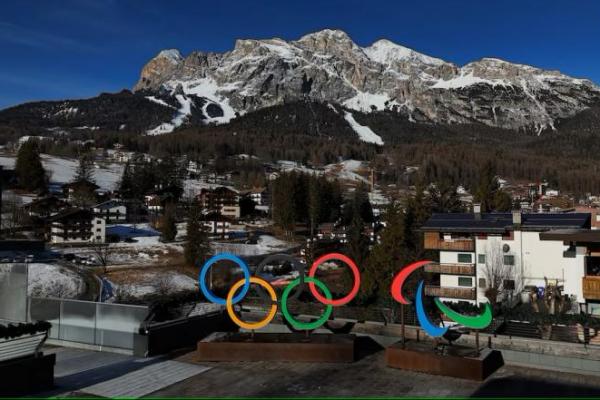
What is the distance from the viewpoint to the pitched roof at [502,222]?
1654 inches

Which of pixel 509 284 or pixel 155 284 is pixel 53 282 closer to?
pixel 155 284

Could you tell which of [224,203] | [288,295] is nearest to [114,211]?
[224,203]

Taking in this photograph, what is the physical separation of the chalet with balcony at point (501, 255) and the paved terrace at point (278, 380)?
2580 cm

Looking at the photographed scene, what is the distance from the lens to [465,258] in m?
44.9

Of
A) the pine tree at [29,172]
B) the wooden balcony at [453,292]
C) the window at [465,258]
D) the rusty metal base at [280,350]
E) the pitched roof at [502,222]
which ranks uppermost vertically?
the pine tree at [29,172]

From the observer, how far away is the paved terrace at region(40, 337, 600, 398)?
14.6m

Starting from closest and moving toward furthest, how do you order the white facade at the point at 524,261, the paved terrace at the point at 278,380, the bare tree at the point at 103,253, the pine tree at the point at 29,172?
the paved terrace at the point at 278,380, the white facade at the point at 524,261, the bare tree at the point at 103,253, the pine tree at the point at 29,172

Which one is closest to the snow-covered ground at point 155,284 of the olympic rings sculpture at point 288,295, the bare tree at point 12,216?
the bare tree at point 12,216

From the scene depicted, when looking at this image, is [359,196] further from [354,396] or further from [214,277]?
[354,396]

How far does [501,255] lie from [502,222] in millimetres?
3107

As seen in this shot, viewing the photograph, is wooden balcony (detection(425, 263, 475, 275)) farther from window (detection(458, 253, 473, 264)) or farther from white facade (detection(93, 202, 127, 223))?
white facade (detection(93, 202, 127, 223))

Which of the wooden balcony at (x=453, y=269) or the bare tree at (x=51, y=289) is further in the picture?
the bare tree at (x=51, y=289)

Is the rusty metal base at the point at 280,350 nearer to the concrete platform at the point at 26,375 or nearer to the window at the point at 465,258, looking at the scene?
the concrete platform at the point at 26,375

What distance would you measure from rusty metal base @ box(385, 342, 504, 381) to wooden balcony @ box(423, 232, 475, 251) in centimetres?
2818
